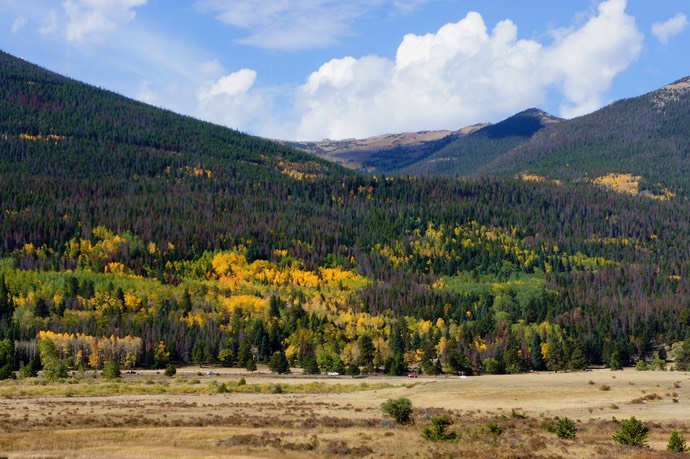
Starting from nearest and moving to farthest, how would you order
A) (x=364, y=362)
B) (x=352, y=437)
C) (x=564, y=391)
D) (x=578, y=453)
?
(x=578, y=453)
(x=352, y=437)
(x=564, y=391)
(x=364, y=362)

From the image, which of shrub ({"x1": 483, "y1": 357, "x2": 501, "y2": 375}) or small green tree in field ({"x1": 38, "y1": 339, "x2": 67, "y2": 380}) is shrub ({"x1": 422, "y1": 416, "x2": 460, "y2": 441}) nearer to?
small green tree in field ({"x1": 38, "y1": 339, "x2": 67, "y2": 380})

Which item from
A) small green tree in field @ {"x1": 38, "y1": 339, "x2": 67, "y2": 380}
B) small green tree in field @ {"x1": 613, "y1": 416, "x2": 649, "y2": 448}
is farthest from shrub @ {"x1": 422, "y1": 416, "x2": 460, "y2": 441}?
small green tree in field @ {"x1": 38, "y1": 339, "x2": 67, "y2": 380}

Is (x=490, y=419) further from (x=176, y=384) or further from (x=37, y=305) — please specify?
(x=37, y=305)

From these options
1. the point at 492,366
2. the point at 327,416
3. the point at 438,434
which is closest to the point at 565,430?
the point at 438,434

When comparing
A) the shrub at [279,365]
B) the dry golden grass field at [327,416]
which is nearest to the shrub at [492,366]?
the shrub at [279,365]

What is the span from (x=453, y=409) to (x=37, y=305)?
437 feet

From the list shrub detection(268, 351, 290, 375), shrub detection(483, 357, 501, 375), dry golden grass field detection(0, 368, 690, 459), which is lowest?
shrub detection(483, 357, 501, 375)

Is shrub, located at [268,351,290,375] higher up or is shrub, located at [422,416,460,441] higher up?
shrub, located at [422,416,460,441]

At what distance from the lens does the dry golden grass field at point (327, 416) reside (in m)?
56.9

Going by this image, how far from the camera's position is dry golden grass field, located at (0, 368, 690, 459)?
187 feet

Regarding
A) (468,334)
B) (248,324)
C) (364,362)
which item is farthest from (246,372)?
(468,334)

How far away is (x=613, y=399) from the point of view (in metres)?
92.6

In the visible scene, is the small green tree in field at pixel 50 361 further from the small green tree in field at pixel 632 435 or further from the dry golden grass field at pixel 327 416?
the small green tree in field at pixel 632 435

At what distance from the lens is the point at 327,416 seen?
78.1 metres
